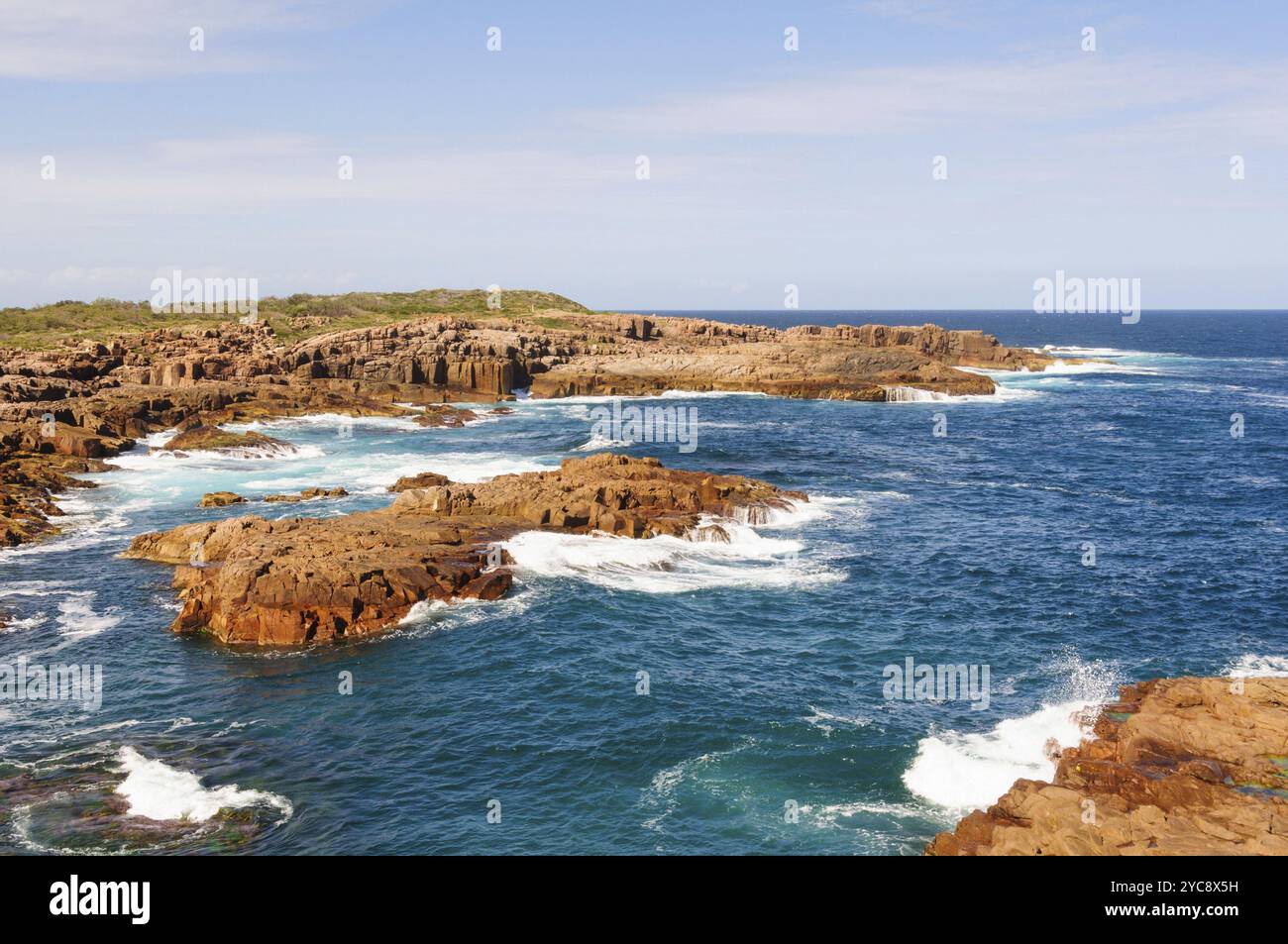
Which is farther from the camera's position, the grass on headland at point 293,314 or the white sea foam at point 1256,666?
the grass on headland at point 293,314

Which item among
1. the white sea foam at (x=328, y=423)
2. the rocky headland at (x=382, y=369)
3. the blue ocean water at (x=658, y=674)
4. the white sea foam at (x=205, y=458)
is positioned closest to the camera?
the blue ocean water at (x=658, y=674)

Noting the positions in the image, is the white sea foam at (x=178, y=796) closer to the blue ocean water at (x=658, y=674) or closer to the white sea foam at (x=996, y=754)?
the blue ocean water at (x=658, y=674)

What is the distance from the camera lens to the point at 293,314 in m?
161

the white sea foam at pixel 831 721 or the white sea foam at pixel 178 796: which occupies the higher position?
the white sea foam at pixel 831 721

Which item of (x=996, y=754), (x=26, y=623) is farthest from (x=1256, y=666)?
(x=26, y=623)

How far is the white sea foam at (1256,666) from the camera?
1334 inches

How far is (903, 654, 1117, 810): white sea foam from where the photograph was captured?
2655 centimetres

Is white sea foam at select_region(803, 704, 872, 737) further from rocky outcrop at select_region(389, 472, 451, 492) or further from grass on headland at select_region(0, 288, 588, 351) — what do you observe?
grass on headland at select_region(0, 288, 588, 351)

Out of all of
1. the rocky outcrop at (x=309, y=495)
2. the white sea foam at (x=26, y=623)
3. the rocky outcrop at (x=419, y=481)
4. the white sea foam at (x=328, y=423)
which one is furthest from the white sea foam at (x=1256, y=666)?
the white sea foam at (x=328, y=423)

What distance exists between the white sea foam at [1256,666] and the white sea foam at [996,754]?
5.52 m

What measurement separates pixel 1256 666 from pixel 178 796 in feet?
118

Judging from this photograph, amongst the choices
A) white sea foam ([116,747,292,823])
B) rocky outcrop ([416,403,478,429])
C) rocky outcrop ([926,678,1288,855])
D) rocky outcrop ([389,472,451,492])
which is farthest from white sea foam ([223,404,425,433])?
rocky outcrop ([926,678,1288,855])
